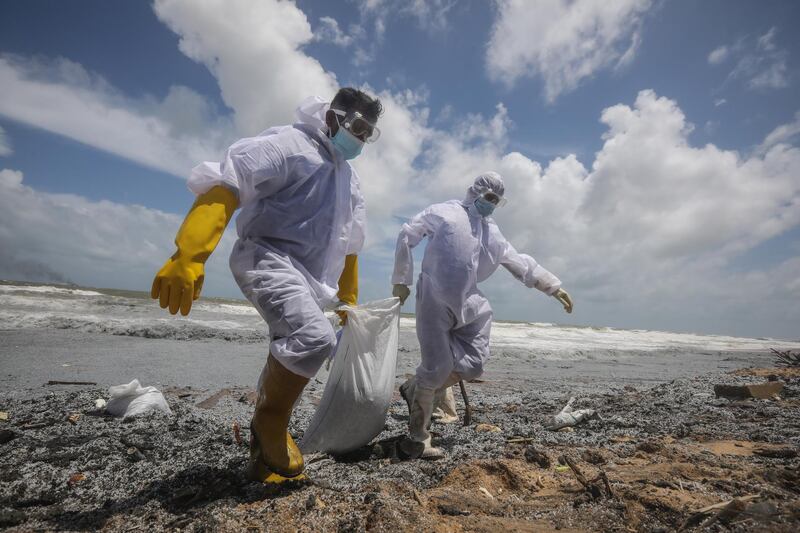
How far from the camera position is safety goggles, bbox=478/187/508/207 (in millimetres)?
3695

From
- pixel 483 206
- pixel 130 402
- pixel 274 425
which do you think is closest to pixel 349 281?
pixel 274 425

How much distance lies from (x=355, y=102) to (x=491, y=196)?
1626mm

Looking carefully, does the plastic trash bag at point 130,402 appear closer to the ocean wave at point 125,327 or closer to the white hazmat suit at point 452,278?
the white hazmat suit at point 452,278

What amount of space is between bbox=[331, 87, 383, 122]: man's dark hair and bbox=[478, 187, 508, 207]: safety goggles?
1440 millimetres

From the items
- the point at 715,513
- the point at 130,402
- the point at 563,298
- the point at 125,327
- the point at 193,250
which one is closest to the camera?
the point at 715,513

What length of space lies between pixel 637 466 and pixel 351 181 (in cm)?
237

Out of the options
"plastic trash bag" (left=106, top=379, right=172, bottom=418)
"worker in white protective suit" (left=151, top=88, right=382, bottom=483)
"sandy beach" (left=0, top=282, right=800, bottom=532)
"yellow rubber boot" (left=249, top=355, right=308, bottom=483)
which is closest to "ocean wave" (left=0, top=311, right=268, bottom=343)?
"sandy beach" (left=0, top=282, right=800, bottom=532)

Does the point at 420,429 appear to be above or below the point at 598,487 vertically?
below

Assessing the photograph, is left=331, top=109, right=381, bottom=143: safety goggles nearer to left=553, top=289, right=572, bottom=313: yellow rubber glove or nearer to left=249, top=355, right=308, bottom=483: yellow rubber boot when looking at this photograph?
left=249, top=355, right=308, bottom=483: yellow rubber boot

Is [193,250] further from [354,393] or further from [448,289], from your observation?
[448,289]

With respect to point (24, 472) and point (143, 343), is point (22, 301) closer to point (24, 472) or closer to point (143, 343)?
point (143, 343)

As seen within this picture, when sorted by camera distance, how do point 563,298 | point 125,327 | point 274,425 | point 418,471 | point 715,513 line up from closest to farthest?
point 715,513 → point 274,425 → point 418,471 → point 563,298 → point 125,327

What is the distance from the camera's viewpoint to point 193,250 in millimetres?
1827

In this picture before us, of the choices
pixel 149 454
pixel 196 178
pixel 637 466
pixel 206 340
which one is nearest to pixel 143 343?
pixel 206 340
